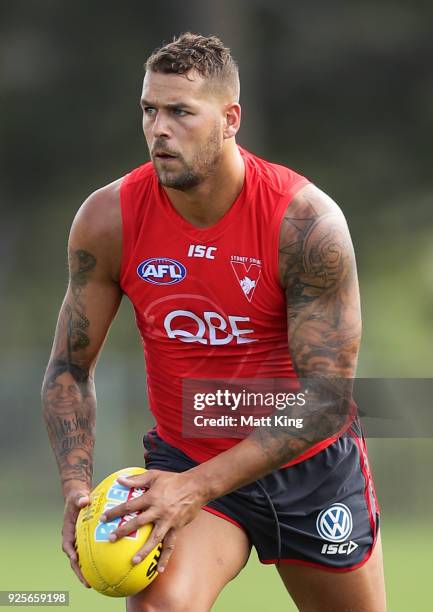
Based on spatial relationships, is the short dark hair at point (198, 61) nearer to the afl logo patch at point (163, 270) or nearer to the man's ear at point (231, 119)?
the man's ear at point (231, 119)

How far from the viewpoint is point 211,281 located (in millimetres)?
4113

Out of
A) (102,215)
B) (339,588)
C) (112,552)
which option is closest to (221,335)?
(102,215)

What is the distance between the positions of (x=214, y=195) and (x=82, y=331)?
694mm

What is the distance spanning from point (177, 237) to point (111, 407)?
5.60 metres

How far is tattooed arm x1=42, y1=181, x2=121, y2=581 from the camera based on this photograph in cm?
418

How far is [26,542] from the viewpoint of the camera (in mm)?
8359

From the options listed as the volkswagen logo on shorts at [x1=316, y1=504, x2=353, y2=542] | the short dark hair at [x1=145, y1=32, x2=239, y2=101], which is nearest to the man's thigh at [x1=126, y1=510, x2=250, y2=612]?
the volkswagen logo on shorts at [x1=316, y1=504, x2=353, y2=542]

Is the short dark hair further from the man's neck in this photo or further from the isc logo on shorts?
the isc logo on shorts

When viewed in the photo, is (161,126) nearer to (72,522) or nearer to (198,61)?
(198,61)

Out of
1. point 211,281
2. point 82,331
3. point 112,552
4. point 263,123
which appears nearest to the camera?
point 112,552

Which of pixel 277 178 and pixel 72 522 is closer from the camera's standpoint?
pixel 72 522

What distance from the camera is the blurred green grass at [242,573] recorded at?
254 inches

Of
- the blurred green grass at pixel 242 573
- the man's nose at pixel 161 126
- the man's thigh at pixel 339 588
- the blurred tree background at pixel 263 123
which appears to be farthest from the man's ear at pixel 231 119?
the blurred tree background at pixel 263 123

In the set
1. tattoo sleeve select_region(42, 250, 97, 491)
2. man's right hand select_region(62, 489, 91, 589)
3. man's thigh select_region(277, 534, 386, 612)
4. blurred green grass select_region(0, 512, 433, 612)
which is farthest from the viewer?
blurred green grass select_region(0, 512, 433, 612)
